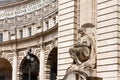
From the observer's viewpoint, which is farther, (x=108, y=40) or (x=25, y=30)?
(x=25, y=30)

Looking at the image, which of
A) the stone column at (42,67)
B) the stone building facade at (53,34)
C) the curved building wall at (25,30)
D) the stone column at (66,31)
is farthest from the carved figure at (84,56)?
the stone column at (42,67)

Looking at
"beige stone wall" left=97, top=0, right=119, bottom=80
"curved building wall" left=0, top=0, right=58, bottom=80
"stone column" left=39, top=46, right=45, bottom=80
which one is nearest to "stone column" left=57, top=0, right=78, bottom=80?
"beige stone wall" left=97, top=0, right=119, bottom=80

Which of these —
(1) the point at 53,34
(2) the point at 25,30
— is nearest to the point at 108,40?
(1) the point at 53,34

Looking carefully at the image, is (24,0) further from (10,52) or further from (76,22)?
(76,22)

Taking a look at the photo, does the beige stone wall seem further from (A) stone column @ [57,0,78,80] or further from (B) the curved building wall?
(B) the curved building wall

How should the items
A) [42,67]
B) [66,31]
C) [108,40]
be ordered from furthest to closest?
[42,67], [66,31], [108,40]

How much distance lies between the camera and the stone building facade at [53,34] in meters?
21.1

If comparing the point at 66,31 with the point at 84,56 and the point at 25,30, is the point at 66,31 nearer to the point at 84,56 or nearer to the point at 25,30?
the point at 84,56

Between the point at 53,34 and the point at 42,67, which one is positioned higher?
the point at 53,34

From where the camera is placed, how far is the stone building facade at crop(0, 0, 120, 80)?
21055 mm

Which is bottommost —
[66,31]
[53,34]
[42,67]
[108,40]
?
[42,67]

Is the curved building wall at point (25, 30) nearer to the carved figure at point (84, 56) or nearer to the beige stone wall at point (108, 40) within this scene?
the carved figure at point (84, 56)

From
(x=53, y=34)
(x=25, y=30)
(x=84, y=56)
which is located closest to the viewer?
(x=84, y=56)

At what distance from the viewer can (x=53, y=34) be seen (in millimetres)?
46688
